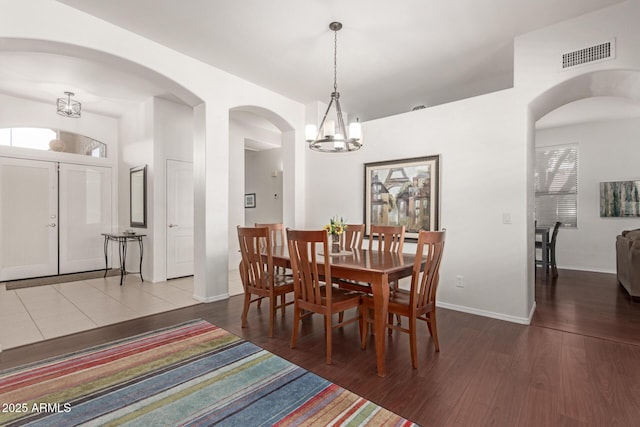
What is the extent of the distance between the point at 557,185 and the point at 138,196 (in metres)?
8.32

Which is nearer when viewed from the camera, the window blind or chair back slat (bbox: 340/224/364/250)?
chair back slat (bbox: 340/224/364/250)

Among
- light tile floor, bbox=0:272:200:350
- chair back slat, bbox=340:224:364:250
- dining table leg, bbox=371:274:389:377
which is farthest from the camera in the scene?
chair back slat, bbox=340:224:364:250

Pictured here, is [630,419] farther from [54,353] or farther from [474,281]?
[54,353]

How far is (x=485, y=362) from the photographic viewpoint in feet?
7.89

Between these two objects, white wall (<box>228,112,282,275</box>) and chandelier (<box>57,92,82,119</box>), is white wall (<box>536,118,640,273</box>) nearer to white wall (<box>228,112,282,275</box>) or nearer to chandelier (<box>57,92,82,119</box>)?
white wall (<box>228,112,282,275</box>)

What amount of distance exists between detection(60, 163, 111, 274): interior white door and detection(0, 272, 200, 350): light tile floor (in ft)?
3.51

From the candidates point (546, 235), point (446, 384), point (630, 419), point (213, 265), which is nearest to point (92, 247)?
point (213, 265)

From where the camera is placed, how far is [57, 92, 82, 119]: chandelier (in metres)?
4.65

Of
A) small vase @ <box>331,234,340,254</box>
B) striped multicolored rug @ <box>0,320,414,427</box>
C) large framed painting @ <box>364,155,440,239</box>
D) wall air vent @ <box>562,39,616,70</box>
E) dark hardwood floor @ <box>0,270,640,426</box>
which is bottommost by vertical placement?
dark hardwood floor @ <box>0,270,640,426</box>

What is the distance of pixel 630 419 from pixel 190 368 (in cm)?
278

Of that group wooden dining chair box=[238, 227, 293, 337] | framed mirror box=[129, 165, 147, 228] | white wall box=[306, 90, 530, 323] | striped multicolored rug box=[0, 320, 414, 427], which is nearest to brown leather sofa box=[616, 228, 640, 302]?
white wall box=[306, 90, 530, 323]

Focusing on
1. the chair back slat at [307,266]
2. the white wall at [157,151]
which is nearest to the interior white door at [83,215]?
the white wall at [157,151]

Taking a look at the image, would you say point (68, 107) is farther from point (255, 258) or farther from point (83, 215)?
point (255, 258)

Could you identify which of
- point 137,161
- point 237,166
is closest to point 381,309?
point 237,166
